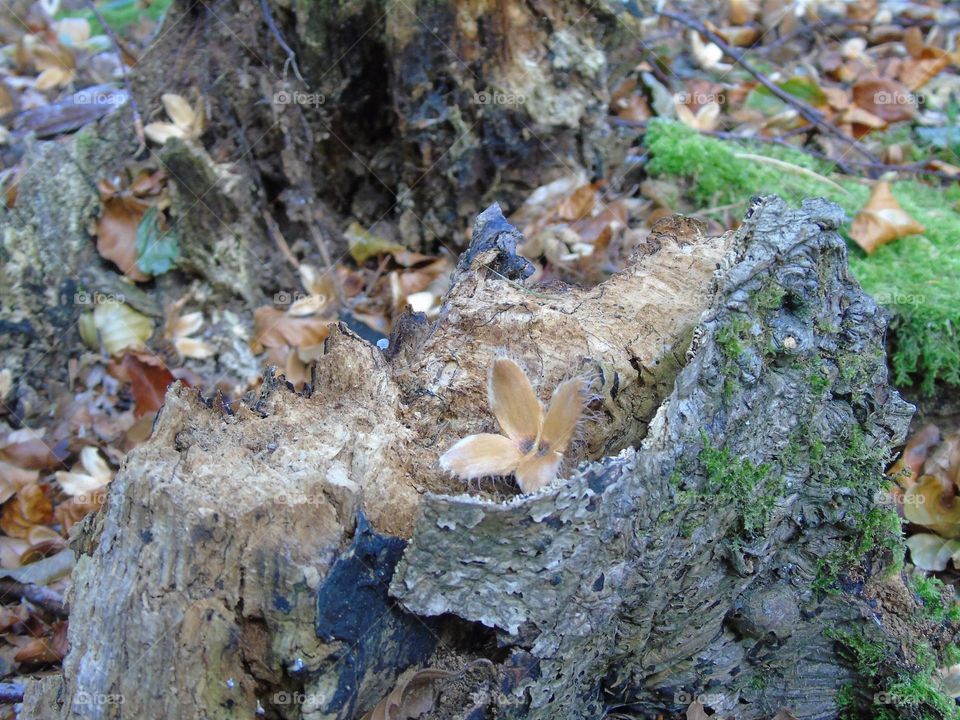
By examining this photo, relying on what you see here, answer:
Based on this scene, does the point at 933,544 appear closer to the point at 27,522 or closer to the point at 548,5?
the point at 548,5

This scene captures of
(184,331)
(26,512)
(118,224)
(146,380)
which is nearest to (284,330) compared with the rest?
(184,331)

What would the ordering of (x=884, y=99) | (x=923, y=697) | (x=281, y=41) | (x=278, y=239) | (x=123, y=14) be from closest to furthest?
1. (x=923, y=697)
2. (x=281, y=41)
3. (x=278, y=239)
4. (x=884, y=99)
5. (x=123, y=14)

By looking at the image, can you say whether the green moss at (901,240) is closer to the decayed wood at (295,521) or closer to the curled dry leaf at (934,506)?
the curled dry leaf at (934,506)

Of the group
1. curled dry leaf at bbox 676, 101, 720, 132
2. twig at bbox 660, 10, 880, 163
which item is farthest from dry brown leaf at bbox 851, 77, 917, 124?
curled dry leaf at bbox 676, 101, 720, 132

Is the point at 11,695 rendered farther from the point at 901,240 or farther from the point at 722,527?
the point at 901,240

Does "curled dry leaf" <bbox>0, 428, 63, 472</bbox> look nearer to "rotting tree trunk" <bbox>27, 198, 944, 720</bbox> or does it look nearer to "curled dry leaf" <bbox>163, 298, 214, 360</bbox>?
"curled dry leaf" <bbox>163, 298, 214, 360</bbox>
